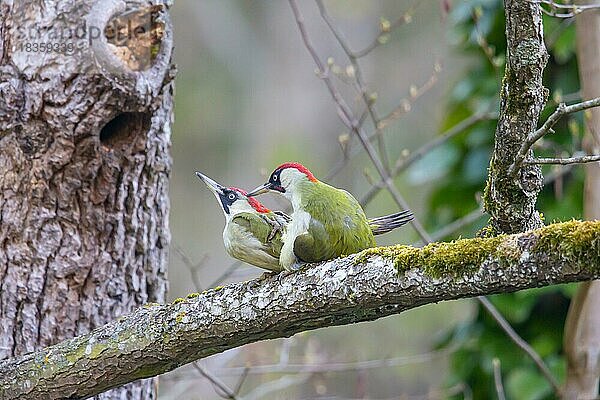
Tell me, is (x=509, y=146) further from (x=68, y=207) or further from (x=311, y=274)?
(x=68, y=207)

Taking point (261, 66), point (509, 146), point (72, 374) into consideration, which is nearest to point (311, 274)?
point (509, 146)

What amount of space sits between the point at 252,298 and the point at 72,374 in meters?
0.61

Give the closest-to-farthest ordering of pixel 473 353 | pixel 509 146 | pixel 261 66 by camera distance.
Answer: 1. pixel 509 146
2. pixel 473 353
3. pixel 261 66

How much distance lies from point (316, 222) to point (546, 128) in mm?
724

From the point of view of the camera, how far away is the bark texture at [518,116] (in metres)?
1.84

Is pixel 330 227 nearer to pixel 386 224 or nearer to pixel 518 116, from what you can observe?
pixel 386 224

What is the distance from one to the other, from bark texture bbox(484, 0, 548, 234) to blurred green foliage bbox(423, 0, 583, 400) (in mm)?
1793

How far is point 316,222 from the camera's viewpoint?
7.51 ft

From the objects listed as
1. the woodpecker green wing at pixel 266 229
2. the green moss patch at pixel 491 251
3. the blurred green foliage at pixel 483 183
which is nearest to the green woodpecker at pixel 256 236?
the woodpecker green wing at pixel 266 229

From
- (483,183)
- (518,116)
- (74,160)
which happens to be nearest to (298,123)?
(483,183)

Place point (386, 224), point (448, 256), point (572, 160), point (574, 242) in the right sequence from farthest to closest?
point (386, 224) < point (448, 256) < point (572, 160) < point (574, 242)

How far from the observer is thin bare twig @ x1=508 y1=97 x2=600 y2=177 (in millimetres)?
1729

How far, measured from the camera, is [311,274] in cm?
215

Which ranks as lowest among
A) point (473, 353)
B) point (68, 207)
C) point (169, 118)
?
point (473, 353)
